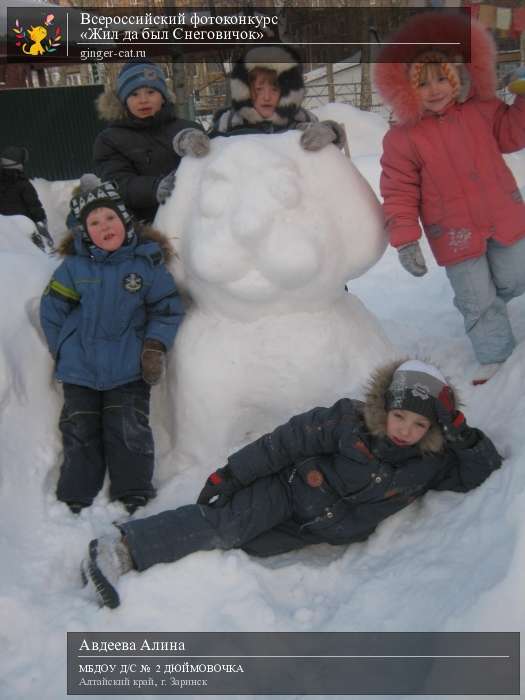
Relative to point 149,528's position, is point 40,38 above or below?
above

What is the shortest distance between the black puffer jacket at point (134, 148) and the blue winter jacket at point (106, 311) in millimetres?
430

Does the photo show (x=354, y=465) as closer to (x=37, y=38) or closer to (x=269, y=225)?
(x=269, y=225)

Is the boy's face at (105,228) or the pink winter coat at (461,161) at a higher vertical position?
the pink winter coat at (461,161)

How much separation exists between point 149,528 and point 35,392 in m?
0.78

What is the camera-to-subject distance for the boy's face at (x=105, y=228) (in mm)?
2410

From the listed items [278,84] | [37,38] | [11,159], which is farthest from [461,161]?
[37,38]

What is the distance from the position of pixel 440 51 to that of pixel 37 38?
9049 mm

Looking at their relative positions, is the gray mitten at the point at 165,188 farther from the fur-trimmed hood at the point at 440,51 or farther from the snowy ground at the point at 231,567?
the fur-trimmed hood at the point at 440,51

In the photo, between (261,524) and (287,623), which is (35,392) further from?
(287,623)

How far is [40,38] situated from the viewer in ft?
32.2

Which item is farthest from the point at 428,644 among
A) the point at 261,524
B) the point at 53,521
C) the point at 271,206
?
the point at 271,206

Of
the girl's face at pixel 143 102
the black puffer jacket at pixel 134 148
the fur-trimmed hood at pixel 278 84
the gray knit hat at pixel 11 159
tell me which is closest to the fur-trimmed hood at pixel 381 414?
the fur-trimmed hood at pixel 278 84

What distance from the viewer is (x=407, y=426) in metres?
1.92

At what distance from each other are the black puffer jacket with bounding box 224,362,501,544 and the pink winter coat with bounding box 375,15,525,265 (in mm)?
789
